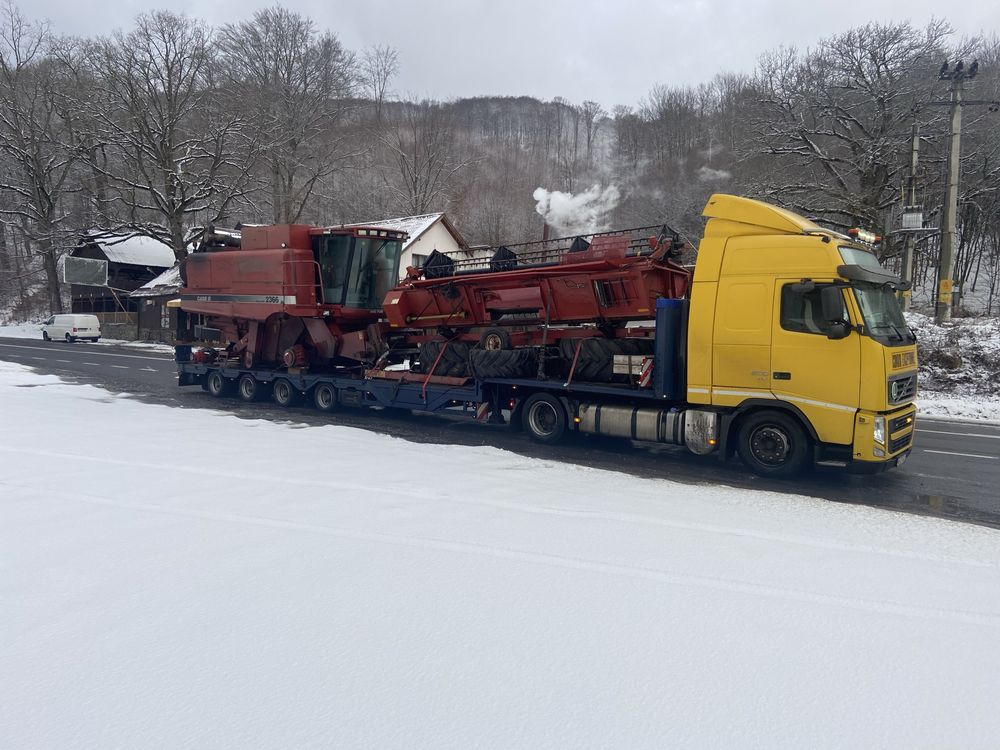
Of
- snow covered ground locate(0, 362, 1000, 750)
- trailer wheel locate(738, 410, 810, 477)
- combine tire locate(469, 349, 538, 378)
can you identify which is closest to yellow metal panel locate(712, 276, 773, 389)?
trailer wheel locate(738, 410, 810, 477)

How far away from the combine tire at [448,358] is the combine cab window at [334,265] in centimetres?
269

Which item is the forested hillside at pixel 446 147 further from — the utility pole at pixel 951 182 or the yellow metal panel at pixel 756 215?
the yellow metal panel at pixel 756 215

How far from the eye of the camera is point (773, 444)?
8672mm

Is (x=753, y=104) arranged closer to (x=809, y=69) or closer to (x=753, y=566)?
(x=809, y=69)

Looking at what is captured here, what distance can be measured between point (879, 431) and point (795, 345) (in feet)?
4.39

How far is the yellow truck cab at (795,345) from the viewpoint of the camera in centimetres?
795

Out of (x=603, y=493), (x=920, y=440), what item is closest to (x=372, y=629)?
(x=603, y=493)

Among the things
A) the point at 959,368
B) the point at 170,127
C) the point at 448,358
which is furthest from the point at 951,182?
the point at 170,127

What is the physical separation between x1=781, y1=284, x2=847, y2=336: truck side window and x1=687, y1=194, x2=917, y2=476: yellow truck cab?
12 millimetres

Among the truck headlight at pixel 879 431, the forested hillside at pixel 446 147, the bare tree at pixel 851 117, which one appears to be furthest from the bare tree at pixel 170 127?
the truck headlight at pixel 879 431

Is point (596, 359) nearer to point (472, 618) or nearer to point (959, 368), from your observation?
point (472, 618)

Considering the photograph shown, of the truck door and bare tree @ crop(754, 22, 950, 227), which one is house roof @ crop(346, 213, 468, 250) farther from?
the truck door

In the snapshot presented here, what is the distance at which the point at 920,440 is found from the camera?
11891 mm

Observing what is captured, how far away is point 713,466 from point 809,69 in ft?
88.6
